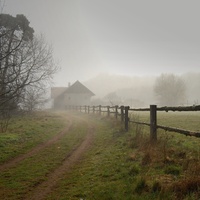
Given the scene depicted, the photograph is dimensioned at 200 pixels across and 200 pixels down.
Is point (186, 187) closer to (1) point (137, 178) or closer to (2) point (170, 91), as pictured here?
(1) point (137, 178)

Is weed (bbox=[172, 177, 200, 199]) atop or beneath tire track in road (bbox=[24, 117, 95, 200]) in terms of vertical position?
atop

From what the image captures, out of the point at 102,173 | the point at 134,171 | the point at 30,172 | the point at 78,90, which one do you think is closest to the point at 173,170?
the point at 134,171

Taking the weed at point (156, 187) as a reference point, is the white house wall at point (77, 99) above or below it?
above

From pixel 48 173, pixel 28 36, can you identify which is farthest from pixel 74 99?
pixel 48 173

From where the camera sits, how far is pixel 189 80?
98.8m

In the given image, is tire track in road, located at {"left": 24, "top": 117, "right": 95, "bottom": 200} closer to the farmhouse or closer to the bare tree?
the bare tree

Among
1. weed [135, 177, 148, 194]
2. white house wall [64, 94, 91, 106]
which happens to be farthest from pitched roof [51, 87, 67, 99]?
weed [135, 177, 148, 194]

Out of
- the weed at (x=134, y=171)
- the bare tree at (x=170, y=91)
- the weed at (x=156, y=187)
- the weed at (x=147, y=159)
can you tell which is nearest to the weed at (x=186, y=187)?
the weed at (x=156, y=187)

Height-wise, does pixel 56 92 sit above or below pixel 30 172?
above

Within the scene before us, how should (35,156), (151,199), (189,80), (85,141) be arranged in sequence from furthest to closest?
(189,80)
(85,141)
(35,156)
(151,199)

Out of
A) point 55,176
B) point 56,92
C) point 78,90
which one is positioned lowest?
point 55,176

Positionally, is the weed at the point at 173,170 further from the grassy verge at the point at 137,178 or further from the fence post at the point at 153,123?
the fence post at the point at 153,123

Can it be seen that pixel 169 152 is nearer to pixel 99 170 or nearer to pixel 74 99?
pixel 99 170

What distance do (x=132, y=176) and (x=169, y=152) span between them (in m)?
1.70
